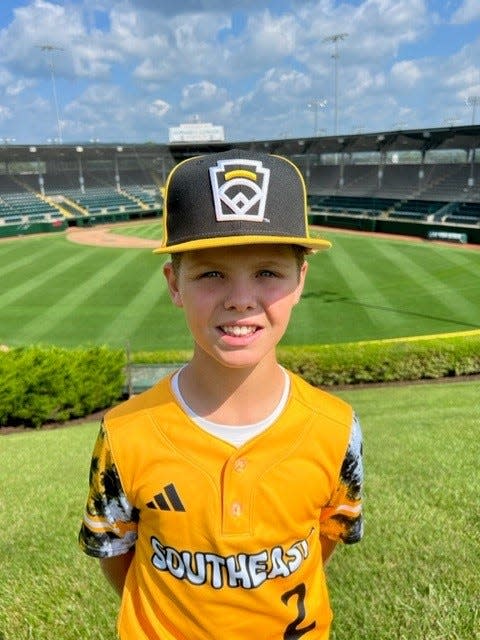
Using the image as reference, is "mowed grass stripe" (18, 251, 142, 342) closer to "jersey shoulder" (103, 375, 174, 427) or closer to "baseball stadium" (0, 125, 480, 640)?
"baseball stadium" (0, 125, 480, 640)

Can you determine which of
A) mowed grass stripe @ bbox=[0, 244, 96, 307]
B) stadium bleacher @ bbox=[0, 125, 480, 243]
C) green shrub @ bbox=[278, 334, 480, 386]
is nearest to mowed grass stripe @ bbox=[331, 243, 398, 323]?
green shrub @ bbox=[278, 334, 480, 386]

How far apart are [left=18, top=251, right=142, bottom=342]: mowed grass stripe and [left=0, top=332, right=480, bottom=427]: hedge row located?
605cm

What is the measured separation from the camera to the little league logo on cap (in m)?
1.59

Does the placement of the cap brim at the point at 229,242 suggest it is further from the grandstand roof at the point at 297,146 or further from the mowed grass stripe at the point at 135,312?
the grandstand roof at the point at 297,146

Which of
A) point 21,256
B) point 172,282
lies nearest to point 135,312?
point 21,256

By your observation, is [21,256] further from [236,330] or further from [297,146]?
[297,146]

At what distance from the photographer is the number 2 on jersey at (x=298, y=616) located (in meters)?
1.88

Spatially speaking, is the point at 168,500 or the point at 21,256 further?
the point at 21,256

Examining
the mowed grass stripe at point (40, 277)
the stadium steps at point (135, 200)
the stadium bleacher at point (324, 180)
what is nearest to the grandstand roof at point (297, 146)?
the stadium bleacher at point (324, 180)

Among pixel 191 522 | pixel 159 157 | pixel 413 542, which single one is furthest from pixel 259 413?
pixel 159 157

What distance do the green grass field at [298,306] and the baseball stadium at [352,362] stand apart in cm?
11

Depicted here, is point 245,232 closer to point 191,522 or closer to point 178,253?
point 178,253

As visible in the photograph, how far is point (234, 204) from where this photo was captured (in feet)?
5.34

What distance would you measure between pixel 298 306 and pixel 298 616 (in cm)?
1746
